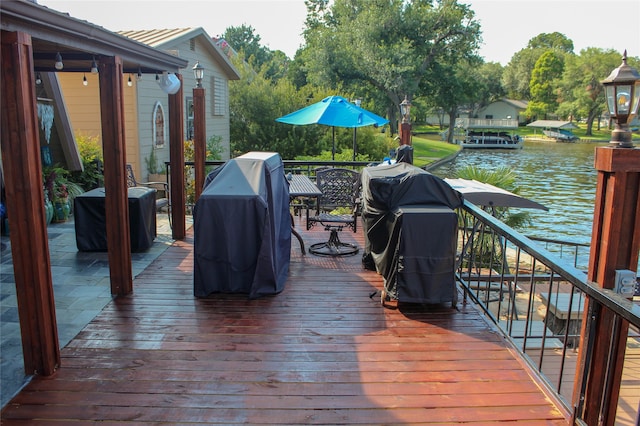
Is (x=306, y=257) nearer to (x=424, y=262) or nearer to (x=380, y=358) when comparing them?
(x=424, y=262)

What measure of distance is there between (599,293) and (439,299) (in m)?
1.84

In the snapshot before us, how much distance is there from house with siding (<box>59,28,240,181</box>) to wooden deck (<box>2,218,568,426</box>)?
226 inches

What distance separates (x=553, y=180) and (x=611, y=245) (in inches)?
1102

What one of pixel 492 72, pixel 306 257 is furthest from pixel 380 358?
pixel 492 72

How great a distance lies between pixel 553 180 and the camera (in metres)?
27.7

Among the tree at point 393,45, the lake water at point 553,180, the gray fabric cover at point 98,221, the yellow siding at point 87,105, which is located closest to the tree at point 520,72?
the lake water at point 553,180

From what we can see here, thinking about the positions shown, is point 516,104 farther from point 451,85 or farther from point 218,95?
point 218,95

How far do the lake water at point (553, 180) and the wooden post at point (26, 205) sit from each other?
9.62 meters

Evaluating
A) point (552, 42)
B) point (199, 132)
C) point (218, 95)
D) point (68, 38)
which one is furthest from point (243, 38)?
point (68, 38)

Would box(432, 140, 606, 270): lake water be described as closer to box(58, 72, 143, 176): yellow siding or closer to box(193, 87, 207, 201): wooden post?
box(193, 87, 207, 201): wooden post

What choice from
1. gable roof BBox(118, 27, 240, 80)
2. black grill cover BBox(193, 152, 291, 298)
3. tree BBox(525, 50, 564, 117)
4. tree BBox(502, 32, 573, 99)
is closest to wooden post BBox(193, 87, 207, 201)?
black grill cover BBox(193, 152, 291, 298)

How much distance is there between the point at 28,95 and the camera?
2.76 metres

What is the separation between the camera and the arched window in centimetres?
1110

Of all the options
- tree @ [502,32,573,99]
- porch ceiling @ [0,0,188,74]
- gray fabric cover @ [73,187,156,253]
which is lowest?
gray fabric cover @ [73,187,156,253]
